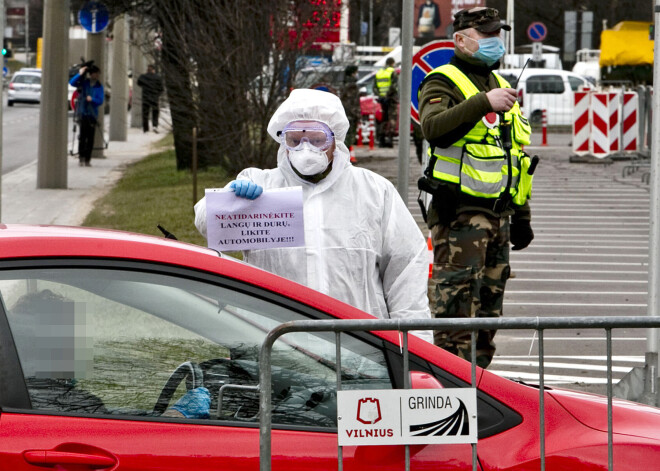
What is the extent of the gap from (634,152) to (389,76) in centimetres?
529

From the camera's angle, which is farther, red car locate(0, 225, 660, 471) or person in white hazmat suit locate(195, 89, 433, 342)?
person in white hazmat suit locate(195, 89, 433, 342)

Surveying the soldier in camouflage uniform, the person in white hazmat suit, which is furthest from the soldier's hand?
the person in white hazmat suit

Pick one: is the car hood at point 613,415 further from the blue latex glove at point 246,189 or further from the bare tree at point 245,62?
the bare tree at point 245,62

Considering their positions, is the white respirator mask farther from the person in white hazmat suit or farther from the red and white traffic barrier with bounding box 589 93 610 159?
the red and white traffic barrier with bounding box 589 93 610 159

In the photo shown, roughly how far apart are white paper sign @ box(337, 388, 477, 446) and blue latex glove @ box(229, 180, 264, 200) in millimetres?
1333

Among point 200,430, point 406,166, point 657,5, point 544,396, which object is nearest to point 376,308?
point 544,396

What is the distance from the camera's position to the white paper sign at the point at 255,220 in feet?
14.0

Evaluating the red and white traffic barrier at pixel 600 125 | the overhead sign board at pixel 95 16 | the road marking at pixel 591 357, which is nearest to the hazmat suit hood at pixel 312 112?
the road marking at pixel 591 357

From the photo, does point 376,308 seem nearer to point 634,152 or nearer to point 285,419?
point 285,419

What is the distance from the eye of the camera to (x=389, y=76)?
25.2 metres

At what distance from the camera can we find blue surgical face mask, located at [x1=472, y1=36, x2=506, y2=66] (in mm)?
6105

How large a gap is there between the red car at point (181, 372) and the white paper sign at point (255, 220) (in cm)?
89

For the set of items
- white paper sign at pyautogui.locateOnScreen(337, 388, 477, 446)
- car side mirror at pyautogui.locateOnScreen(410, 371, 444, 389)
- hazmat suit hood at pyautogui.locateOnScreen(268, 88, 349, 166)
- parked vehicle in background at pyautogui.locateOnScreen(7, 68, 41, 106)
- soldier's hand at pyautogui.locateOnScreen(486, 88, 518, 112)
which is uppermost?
parked vehicle in background at pyautogui.locateOnScreen(7, 68, 41, 106)

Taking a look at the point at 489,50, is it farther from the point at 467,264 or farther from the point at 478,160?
the point at 467,264
